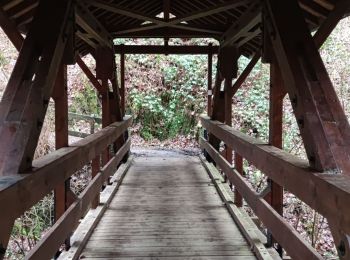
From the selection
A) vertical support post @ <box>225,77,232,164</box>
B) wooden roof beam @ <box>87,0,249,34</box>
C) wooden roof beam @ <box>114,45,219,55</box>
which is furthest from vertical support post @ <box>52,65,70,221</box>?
wooden roof beam @ <box>114,45,219,55</box>

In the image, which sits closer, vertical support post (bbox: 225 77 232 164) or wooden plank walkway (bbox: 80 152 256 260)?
wooden plank walkway (bbox: 80 152 256 260)

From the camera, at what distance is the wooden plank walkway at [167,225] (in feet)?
13.3

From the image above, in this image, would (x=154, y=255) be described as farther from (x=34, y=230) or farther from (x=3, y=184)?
(x=34, y=230)

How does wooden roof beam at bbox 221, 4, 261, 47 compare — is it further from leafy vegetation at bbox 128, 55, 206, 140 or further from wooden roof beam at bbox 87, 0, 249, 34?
leafy vegetation at bbox 128, 55, 206, 140

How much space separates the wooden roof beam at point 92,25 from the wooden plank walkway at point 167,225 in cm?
230

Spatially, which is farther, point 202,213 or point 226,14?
point 226,14

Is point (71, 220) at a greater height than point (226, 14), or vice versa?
point (226, 14)

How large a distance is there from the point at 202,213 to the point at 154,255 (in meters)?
1.57

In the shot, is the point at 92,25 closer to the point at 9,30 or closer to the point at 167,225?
the point at 9,30

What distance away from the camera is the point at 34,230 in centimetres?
861

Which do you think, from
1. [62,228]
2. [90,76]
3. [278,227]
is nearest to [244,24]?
[90,76]

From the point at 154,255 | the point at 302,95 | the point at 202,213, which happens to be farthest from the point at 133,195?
the point at 302,95

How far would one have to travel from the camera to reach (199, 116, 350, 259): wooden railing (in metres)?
2.06

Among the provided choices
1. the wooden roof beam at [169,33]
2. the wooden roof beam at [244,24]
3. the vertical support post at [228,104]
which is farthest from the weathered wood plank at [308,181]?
the wooden roof beam at [169,33]
